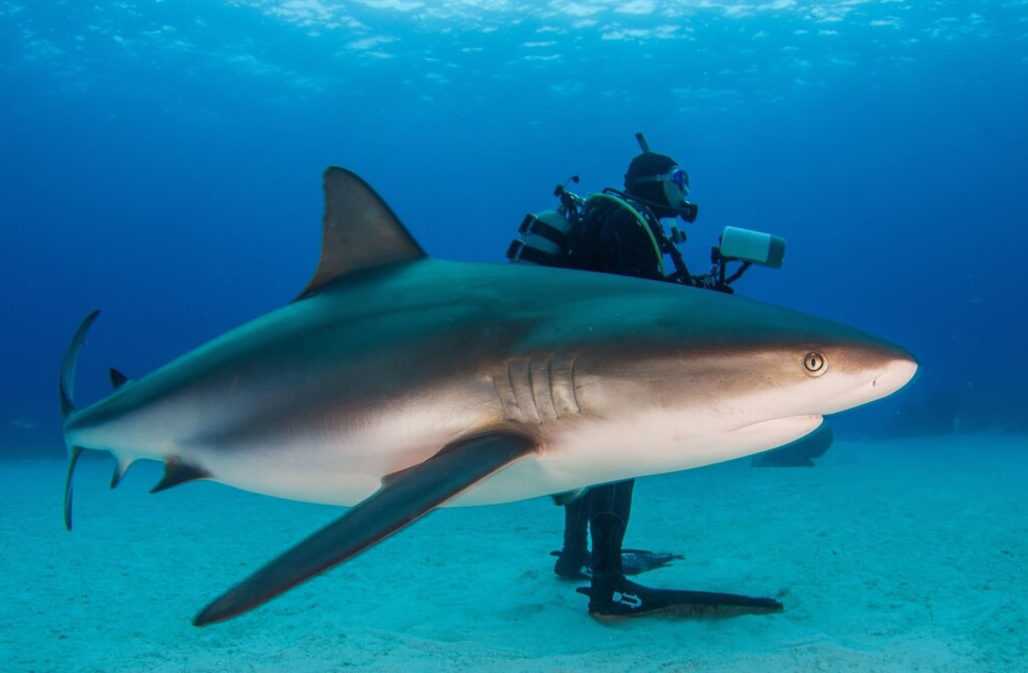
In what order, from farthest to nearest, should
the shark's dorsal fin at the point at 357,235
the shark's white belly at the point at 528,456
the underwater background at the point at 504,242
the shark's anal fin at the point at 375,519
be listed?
the underwater background at the point at 504,242 < the shark's dorsal fin at the point at 357,235 < the shark's white belly at the point at 528,456 < the shark's anal fin at the point at 375,519

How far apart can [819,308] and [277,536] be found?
483 ft

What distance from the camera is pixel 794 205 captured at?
96688 millimetres

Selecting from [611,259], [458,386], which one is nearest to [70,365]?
[458,386]

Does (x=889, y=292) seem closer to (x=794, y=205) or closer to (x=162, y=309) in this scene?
(x=794, y=205)

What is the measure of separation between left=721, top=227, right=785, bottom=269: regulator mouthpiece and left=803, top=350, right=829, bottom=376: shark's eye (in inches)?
82.4

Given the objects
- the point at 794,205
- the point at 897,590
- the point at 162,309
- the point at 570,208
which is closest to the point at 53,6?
the point at 570,208

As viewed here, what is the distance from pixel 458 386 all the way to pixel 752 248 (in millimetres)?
2391

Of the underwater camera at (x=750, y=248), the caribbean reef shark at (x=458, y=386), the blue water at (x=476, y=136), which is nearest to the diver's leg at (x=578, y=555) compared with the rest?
the underwater camera at (x=750, y=248)

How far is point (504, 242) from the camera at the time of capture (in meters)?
121

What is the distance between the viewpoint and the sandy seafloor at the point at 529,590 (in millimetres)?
3404

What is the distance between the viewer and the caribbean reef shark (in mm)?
1917

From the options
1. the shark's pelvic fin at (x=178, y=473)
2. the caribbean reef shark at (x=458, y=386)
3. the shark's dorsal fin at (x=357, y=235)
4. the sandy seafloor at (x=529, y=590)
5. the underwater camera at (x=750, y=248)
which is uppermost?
the underwater camera at (x=750, y=248)

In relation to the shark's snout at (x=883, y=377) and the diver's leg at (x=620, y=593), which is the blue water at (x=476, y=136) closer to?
the diver's leg at (x=620, y=593)

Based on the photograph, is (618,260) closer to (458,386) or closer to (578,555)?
(458,386)
